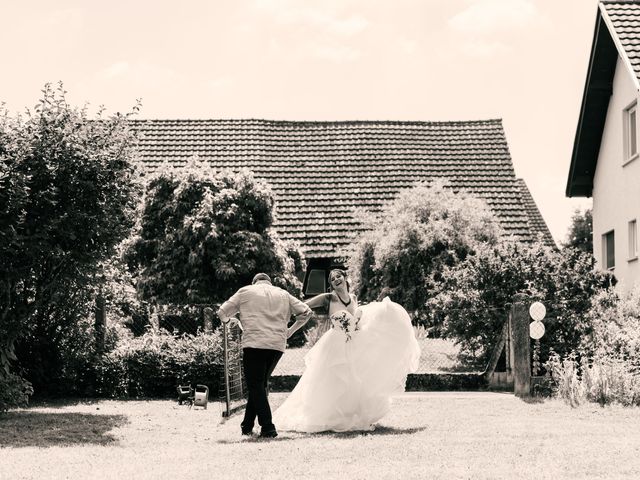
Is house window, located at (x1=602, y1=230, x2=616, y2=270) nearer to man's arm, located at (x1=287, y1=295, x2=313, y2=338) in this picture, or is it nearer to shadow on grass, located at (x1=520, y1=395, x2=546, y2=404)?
shadow on grass, located at (x1=520, y1=395, x2=546, y2=404)

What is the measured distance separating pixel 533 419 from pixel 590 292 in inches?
199

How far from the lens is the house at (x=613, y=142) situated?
24031 mm

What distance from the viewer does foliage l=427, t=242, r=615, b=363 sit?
17578 mm

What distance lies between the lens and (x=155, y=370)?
684 inches

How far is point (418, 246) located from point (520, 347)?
A: 7.68 meters

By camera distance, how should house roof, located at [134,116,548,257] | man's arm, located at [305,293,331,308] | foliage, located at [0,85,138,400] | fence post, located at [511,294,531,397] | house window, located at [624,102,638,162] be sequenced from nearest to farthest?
man's arm, located at [305,293,331,308] → foliage, located at [0,85,138,400] → fence post, located at [511,294,531,397] → house window, located at [624,102,638,162] → house roof, located at [134,116,548,257]

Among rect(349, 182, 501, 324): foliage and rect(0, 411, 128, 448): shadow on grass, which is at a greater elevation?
rect(349, 182, 501, 324): foliage

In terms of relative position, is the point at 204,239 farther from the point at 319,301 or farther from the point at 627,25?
the point at 627,25

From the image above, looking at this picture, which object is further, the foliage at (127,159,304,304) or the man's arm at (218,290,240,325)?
the foliage at (127,159,304,304)

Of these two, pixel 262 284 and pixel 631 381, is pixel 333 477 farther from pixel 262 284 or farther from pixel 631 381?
pixel 631 381

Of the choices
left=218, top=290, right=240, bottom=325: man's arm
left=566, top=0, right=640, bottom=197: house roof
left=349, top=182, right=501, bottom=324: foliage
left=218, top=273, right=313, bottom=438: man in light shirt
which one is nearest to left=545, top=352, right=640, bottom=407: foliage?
left=218, top=273, right=313, bottom=438: man in light shirt

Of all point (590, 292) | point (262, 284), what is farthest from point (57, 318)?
point (590, 292)

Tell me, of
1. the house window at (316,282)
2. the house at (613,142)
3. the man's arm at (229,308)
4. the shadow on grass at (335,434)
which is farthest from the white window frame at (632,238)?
the man's arm at (229,308)

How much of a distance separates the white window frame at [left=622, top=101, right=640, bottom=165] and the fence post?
8657 millimetres
